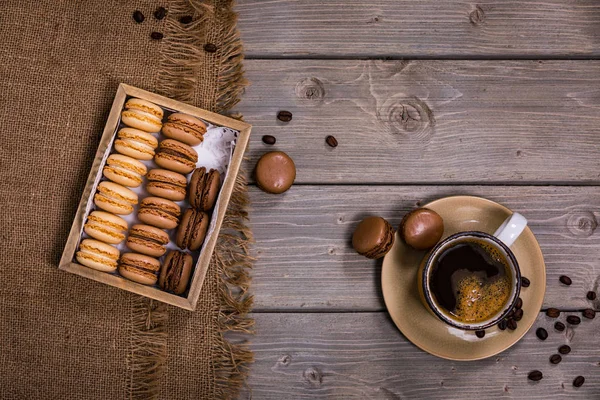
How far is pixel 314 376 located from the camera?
4.25 feet

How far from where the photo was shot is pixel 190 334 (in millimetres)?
1279

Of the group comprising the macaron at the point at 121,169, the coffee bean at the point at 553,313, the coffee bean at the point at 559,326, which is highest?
the macaron at the point at 121,169

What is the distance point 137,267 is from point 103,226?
0.11 meters

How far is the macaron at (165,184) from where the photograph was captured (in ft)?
3.92

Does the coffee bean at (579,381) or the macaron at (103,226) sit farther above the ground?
the macaron at (103,226)

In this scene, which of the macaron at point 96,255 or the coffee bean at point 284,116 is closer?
the macaron at point 96,255

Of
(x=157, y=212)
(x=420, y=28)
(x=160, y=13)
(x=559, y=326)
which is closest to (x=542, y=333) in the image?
(x=559, y=326)

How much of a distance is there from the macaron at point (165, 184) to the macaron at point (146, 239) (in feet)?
0.25

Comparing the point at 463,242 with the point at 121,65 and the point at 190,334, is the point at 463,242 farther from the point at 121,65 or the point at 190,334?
the point at 121,65

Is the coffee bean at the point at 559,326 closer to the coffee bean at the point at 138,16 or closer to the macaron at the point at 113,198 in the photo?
the macaron at the point at 113,198

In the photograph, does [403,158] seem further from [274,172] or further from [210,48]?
[210,48]

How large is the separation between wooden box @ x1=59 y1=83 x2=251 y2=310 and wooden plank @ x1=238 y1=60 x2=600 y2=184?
0.10m

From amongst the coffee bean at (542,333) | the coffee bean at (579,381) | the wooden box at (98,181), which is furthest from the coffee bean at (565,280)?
the wooden box at (98,181)

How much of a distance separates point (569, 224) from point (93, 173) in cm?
110
